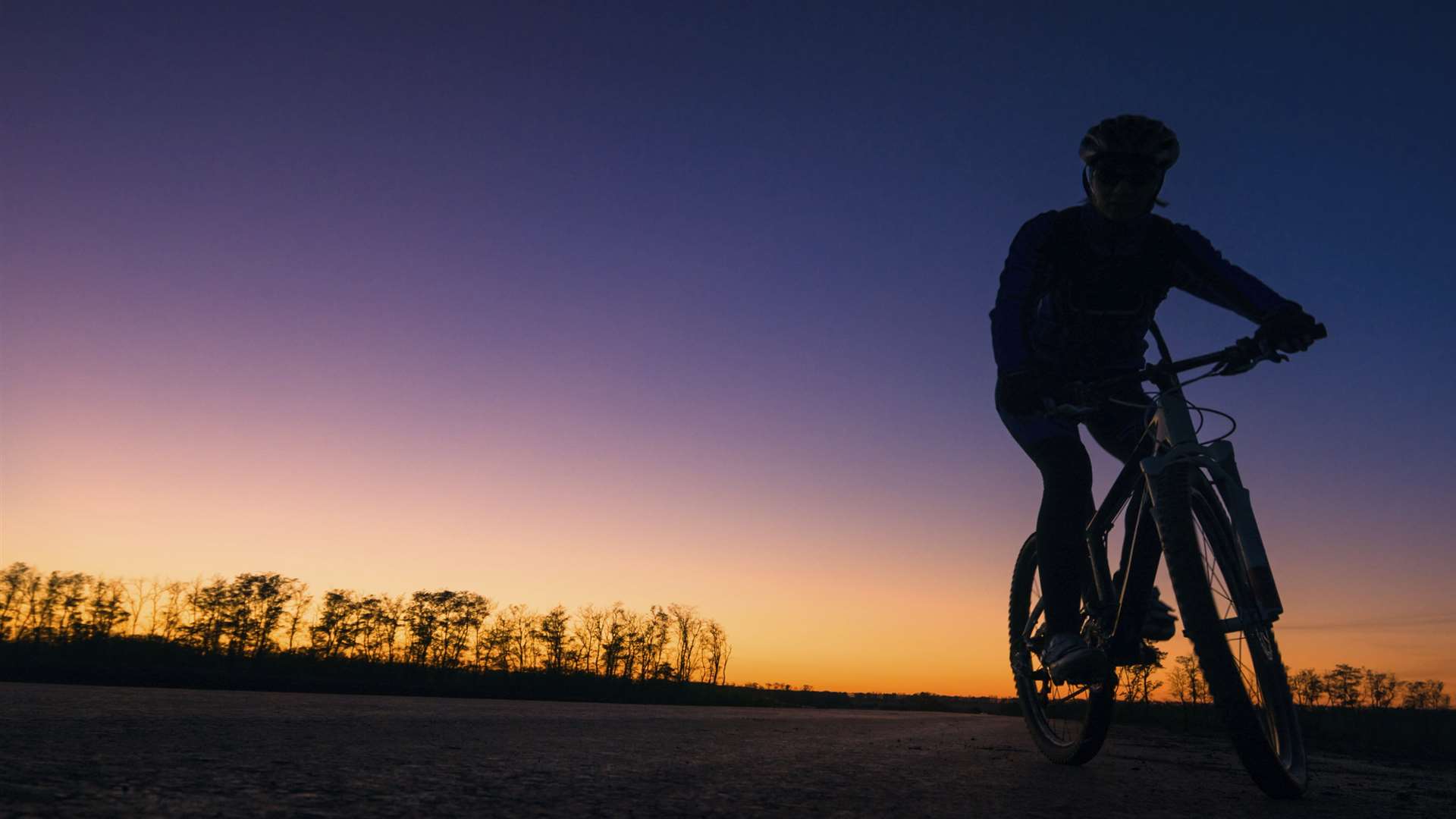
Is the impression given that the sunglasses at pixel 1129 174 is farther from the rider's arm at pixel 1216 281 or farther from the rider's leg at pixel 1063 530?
the rider's leg at pixel 1063 530

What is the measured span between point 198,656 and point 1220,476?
11575 cm

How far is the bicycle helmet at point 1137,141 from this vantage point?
3648mm

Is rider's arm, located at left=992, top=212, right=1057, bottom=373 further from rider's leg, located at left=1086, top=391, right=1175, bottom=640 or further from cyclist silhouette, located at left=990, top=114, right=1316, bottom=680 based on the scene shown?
rider's leg, located at left=1086, top=391, right=1175, bottom=640

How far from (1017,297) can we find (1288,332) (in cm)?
114

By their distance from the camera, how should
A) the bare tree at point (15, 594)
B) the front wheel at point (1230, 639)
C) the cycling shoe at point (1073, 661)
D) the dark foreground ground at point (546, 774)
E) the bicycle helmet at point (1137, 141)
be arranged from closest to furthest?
the dark foreground ground at point (546, 774), the front wheel at point (1230, 639), the cycling shoe at point (1073, 661), the bicycle helmet at point (1137, 141), the bare tree at point (15, 594)

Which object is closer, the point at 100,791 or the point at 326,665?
the point at 100,791

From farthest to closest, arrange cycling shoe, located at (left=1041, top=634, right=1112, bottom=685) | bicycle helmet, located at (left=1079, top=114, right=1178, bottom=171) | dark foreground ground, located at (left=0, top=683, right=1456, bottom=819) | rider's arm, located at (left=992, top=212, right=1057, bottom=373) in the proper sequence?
1. rider's arm, located at (left=992, top=212, right=1057, bottom=373)
2. bicycle helmet, located at (left=1079, top=114, right=1178, bottom=171)
3. cycling shoe, located at (left=1041, top=634, right=1112, bottom=685)
4. dark foreground ground, located at (left=0, top=683, right=1456, bottom=819)

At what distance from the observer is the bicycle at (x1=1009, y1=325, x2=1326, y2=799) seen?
114 inches

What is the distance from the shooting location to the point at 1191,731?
11.2 metres

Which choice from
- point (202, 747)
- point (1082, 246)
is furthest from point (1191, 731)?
point (202, 747)

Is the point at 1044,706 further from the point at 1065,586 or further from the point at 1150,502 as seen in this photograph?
the point at 1150,502

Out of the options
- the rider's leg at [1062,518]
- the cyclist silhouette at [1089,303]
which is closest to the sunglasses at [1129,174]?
the cyclist silhouette at [1089,303]

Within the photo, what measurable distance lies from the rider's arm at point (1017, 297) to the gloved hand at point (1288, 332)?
38.2 inches

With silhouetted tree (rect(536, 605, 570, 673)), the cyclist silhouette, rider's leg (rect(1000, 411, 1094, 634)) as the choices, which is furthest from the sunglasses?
silhouetted tree (rect(536, 605, 570, 673))
